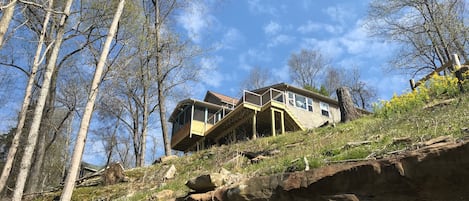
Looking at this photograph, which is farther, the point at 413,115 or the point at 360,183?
the point at 413,115

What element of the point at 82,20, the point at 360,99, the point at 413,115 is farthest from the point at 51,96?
the point at 360,99

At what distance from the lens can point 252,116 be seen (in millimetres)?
19484

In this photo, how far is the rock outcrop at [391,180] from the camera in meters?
3.70

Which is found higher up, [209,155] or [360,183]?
[209,155]

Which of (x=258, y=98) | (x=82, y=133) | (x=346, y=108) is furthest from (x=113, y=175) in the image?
(x=258, y=98)

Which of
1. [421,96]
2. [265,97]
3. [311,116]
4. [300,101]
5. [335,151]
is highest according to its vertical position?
[265,97]

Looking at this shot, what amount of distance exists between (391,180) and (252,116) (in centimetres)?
1552

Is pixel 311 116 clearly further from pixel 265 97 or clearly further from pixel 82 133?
pixel 82 133

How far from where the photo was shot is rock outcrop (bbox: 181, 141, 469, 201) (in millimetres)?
3699

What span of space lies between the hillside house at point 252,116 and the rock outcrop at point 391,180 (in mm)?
13097

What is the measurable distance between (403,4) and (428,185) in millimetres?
19799

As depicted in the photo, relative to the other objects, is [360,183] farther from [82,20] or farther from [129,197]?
[82,20]

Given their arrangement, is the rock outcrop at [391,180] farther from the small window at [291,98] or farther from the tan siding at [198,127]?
the tan siding at [198,127]

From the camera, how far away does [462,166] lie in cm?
362
